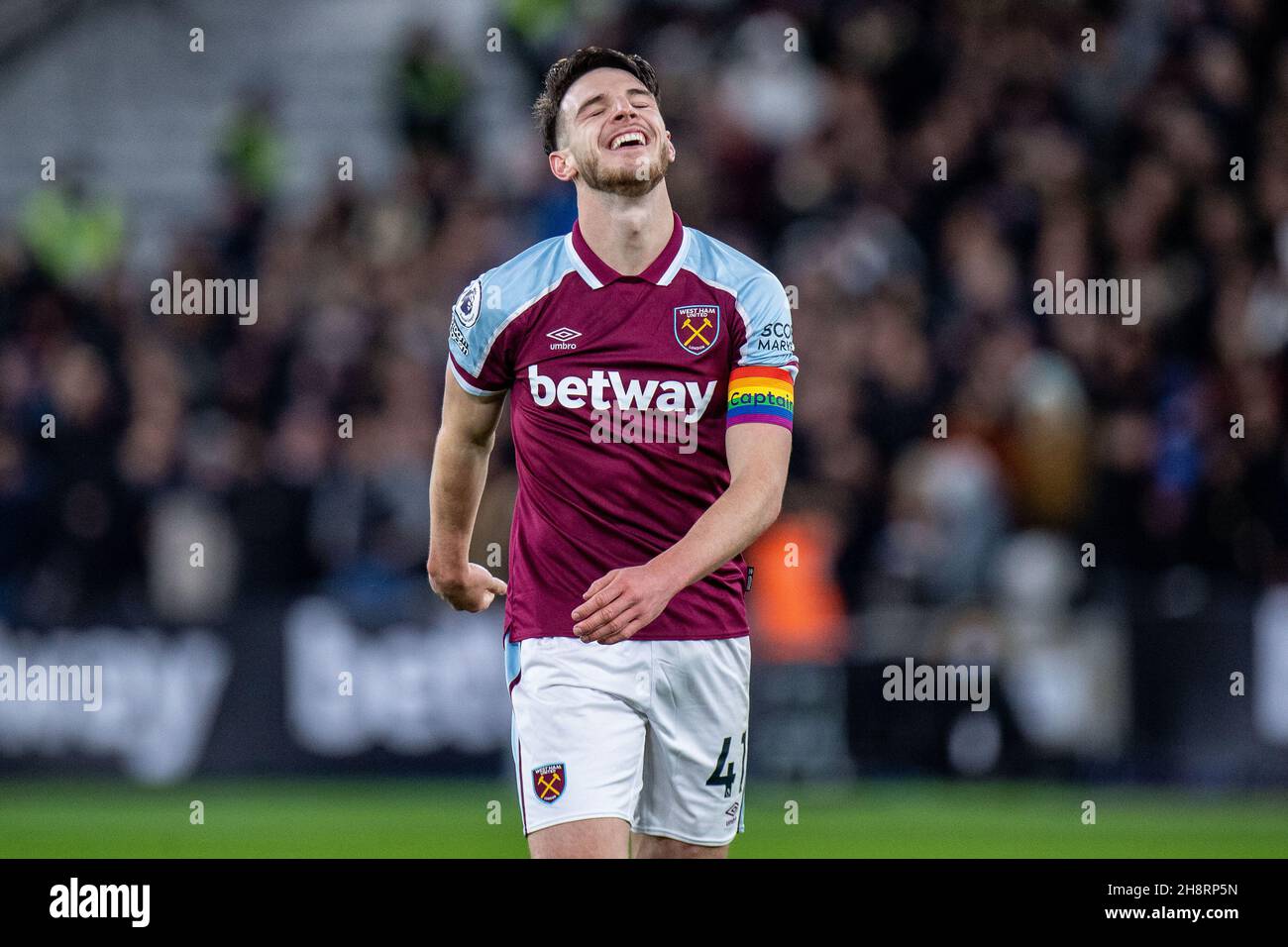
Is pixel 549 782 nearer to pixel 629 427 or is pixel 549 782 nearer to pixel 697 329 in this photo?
pixel 629 427

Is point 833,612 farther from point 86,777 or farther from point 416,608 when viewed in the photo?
point 86,777

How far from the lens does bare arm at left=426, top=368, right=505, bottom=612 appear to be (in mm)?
5562

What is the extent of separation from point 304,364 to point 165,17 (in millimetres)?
4747

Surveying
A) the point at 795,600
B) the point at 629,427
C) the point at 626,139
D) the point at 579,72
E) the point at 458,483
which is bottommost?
the point at 795,600

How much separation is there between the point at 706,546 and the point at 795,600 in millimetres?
6022

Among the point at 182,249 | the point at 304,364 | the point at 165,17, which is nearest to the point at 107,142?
the point at 165,17

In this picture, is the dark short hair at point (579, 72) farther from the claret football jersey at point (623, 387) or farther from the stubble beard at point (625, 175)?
the claret football jersey at point (623, 387)

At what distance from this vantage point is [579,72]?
18.0 ft

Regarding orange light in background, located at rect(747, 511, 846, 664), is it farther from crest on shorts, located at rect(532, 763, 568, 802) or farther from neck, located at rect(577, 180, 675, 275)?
crest on shorts, located at rect(532, 763, 568, 802)

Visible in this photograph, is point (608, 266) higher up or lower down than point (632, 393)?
higher up

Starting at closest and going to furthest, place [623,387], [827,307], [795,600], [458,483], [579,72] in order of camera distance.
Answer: [623,387] → [579,72] → [458,483] → [795,600] → [827,307]

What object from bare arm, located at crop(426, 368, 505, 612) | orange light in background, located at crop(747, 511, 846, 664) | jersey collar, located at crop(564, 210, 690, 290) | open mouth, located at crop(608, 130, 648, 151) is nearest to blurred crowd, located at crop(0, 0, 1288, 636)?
orange light in background, located at crop(747, 511, 846, 664)

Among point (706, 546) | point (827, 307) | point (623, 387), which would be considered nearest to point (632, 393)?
point (623, 387)

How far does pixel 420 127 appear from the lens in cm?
1444
